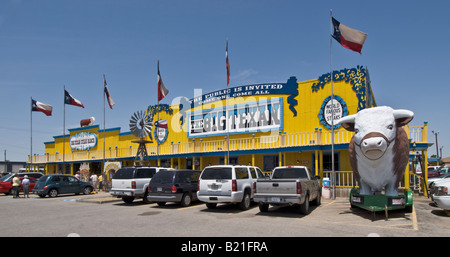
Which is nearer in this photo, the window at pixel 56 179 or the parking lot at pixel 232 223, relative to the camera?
the parking lot at pixel 232 223

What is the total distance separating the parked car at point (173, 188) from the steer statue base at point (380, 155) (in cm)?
681

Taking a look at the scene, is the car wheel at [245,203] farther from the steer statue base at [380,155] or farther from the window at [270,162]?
the window at [270,162]

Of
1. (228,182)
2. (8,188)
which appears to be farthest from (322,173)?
(8,188)

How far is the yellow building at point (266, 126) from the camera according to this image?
64.3 feet

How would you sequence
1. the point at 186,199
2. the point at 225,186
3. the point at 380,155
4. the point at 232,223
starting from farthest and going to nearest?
the point at 186,199
the point at 225,186
the point at 380,155
the point at 232,223

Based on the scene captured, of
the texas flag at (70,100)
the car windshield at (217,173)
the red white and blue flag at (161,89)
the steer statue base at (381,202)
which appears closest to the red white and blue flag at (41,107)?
the texas flag at (70,100)

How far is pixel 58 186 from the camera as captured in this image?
21.4m

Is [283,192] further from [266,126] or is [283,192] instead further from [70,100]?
[70,100]

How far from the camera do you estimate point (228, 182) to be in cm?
1234

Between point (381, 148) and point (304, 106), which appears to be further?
point (304, 106)

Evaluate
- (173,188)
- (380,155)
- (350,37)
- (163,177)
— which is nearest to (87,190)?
(163,177)

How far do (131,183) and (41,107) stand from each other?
23408 millimetres

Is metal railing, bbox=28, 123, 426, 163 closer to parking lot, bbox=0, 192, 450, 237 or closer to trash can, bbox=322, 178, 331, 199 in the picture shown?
trash can, bbox=322, 178, 331, 199

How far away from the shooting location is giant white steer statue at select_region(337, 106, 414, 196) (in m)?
10.2
